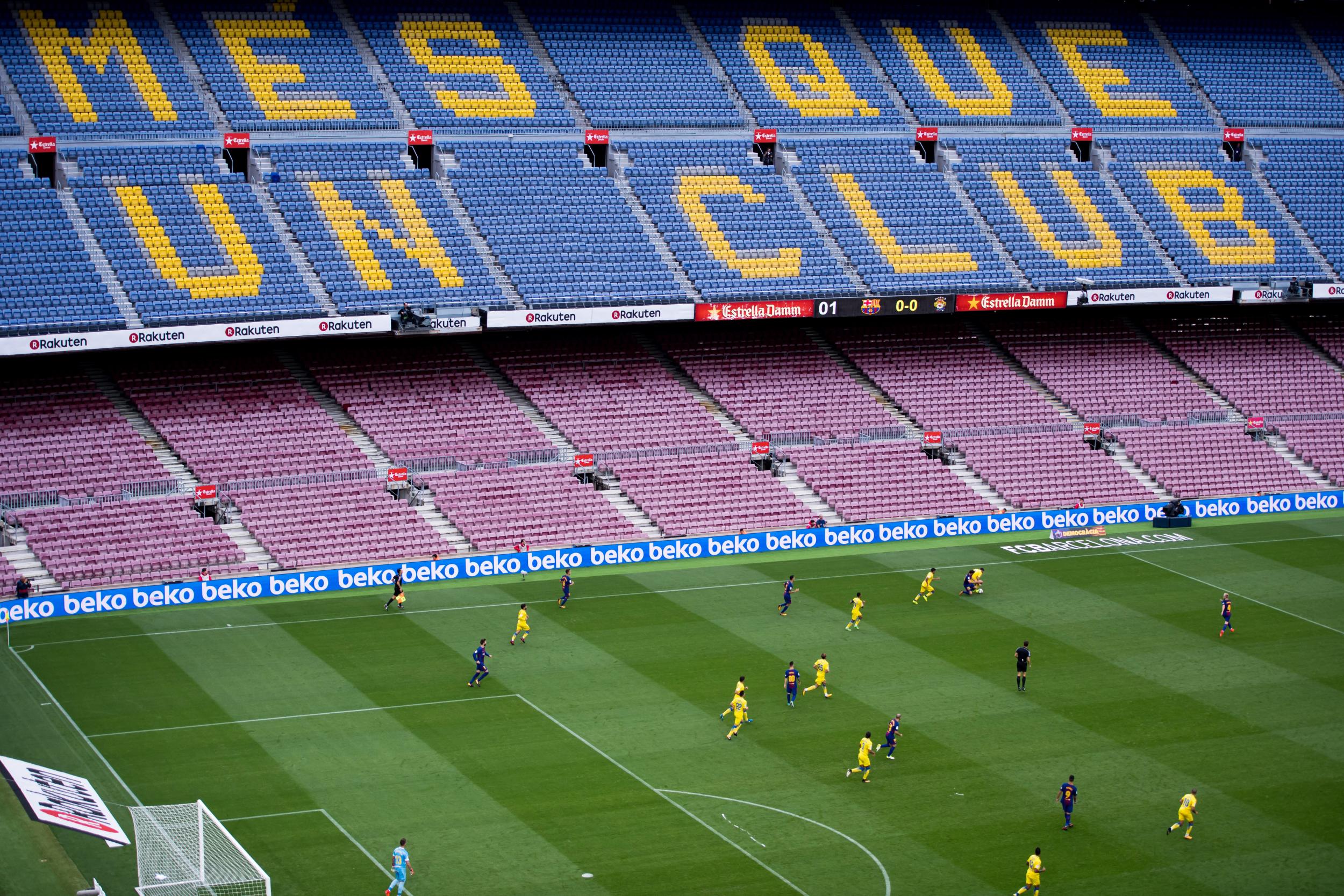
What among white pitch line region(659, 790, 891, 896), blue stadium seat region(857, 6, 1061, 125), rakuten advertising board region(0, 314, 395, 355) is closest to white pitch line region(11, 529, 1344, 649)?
rakuten advertising board region(0, 314, 395, 355)

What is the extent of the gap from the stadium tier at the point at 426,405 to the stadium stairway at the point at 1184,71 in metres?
35.5

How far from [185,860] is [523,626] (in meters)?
16.4

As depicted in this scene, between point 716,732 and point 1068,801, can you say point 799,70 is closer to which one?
point 716,732

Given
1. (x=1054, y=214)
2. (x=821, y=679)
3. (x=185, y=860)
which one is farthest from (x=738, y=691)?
(x=1054, y=214)

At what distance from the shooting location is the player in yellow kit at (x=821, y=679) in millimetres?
37844

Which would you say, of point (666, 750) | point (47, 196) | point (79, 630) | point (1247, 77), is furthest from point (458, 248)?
point (1247, 77)

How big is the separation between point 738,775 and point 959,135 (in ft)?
134

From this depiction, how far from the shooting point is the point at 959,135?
66938 millimetres

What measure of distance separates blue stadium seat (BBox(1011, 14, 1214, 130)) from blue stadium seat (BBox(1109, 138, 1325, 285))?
118 cm

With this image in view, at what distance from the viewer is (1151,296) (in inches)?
2414

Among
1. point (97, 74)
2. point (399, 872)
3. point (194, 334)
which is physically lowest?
point (399, 872)

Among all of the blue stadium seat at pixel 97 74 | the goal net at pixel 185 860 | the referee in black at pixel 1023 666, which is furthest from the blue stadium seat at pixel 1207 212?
the goal net at pixel 185 860

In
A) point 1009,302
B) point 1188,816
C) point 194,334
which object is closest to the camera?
point 1188,816

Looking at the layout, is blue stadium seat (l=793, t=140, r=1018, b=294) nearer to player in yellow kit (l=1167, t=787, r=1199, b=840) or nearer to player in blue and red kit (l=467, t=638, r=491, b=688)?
player in blue and red kit (l=467, t=638, r=491, b=688)
